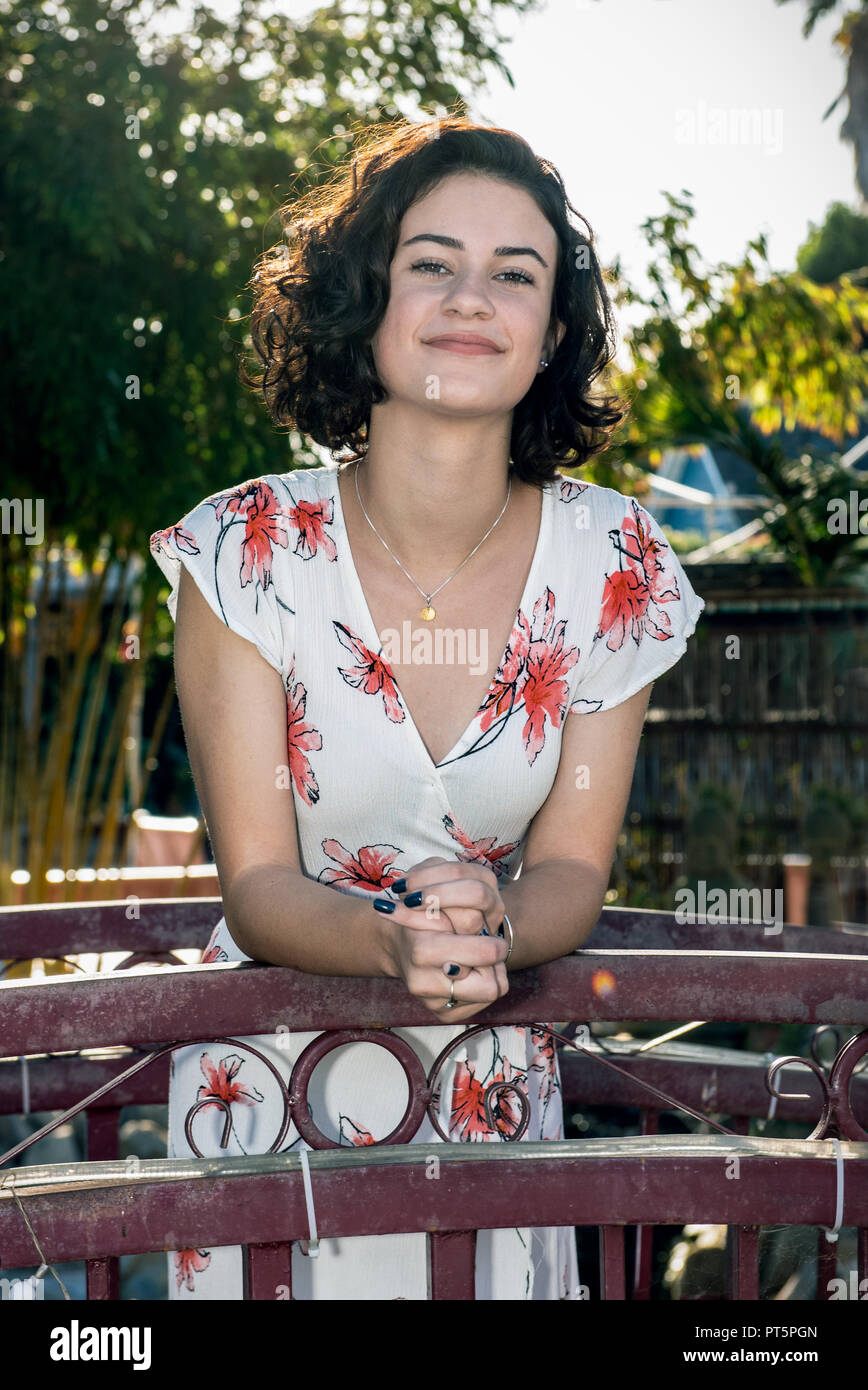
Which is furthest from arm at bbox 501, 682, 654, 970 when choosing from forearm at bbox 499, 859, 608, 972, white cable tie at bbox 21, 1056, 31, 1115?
white cable tie at bbox 21, 1056, 31, 1115

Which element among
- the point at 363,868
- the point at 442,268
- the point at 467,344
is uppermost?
the point at 442,268

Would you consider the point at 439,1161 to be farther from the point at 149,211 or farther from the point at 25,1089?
the point at 149,211

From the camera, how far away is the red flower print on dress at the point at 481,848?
157 centimetres

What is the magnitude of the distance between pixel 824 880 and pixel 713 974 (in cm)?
543

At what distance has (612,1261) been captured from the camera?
1.24 m

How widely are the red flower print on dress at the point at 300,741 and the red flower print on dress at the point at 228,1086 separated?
30cm

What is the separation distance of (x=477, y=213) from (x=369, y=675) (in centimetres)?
56

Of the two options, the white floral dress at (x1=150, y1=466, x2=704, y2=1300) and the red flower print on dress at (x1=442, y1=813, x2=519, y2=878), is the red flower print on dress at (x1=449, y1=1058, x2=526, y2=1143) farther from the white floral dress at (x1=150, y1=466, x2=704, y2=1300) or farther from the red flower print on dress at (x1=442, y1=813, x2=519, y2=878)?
the red flower print on dress at (x1=442, y1=813, x2=519, y2=878)

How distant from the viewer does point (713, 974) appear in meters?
1.26

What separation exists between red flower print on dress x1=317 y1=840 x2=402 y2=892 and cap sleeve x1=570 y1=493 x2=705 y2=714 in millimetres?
286

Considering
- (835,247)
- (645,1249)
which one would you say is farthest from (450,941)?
(835,247)

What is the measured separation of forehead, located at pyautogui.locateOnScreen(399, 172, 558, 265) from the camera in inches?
63.1

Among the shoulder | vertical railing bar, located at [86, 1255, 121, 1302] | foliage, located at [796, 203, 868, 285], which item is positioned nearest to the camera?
vertical railing bar, located at [86, 1255, 121, 1302]

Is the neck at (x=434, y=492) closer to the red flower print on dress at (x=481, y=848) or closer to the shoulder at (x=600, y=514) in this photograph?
the shoulder at (x=600, y=514)
